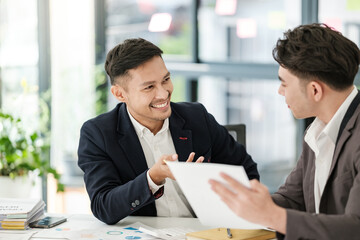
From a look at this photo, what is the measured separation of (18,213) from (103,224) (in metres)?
0.32

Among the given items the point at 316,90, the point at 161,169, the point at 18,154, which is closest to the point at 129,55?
the point at 161,169

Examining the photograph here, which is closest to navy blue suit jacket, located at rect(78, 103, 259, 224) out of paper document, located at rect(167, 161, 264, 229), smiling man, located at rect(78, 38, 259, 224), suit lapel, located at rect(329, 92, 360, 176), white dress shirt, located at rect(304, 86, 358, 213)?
smiling man, located at rect(78, 38, 259, 224)

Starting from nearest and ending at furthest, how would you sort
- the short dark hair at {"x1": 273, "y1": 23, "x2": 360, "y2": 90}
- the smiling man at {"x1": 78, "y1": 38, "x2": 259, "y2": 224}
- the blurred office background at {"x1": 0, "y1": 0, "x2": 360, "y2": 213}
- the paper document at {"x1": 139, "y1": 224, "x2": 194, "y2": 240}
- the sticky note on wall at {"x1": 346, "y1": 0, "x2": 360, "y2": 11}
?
1. the short dark hair at {"x1": 273, "y1": 23, "x2": 360, "y2": 90}
2. the paper document at {"x1": 139, "y1": 224, "x2": 194, "y2": 240}
3. the smiling man at {"x1": 78, "y1": 38, "x2": 259, "y2": 224}
4. the sticky note on wall at {"x1": 346, "y1": 0, "x2": 360, "y2": 11}
5. the blurred office background at {"x1": 0, "y1": 0, "x2": 360, "y2": 213}

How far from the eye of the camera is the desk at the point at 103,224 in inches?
87.1

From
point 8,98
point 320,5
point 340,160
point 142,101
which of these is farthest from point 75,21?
point 340,160

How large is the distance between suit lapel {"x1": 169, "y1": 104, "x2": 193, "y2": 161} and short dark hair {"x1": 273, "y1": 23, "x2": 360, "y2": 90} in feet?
2.56

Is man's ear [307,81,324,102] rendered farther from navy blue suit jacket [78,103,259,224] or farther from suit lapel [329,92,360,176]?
navy blue suit jacket [78,103,259,224]

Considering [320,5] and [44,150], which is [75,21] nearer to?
[44,150]

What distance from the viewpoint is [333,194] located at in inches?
75.9

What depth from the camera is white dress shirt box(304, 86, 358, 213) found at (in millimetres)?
1939

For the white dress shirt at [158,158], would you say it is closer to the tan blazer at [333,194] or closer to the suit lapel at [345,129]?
the tan blazer at [333,194]

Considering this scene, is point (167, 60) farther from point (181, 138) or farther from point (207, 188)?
point (207, 188)

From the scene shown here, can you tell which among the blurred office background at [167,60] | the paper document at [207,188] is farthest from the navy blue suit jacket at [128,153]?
the blurred office background at [167,60]

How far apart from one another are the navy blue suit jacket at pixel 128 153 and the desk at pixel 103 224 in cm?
4
